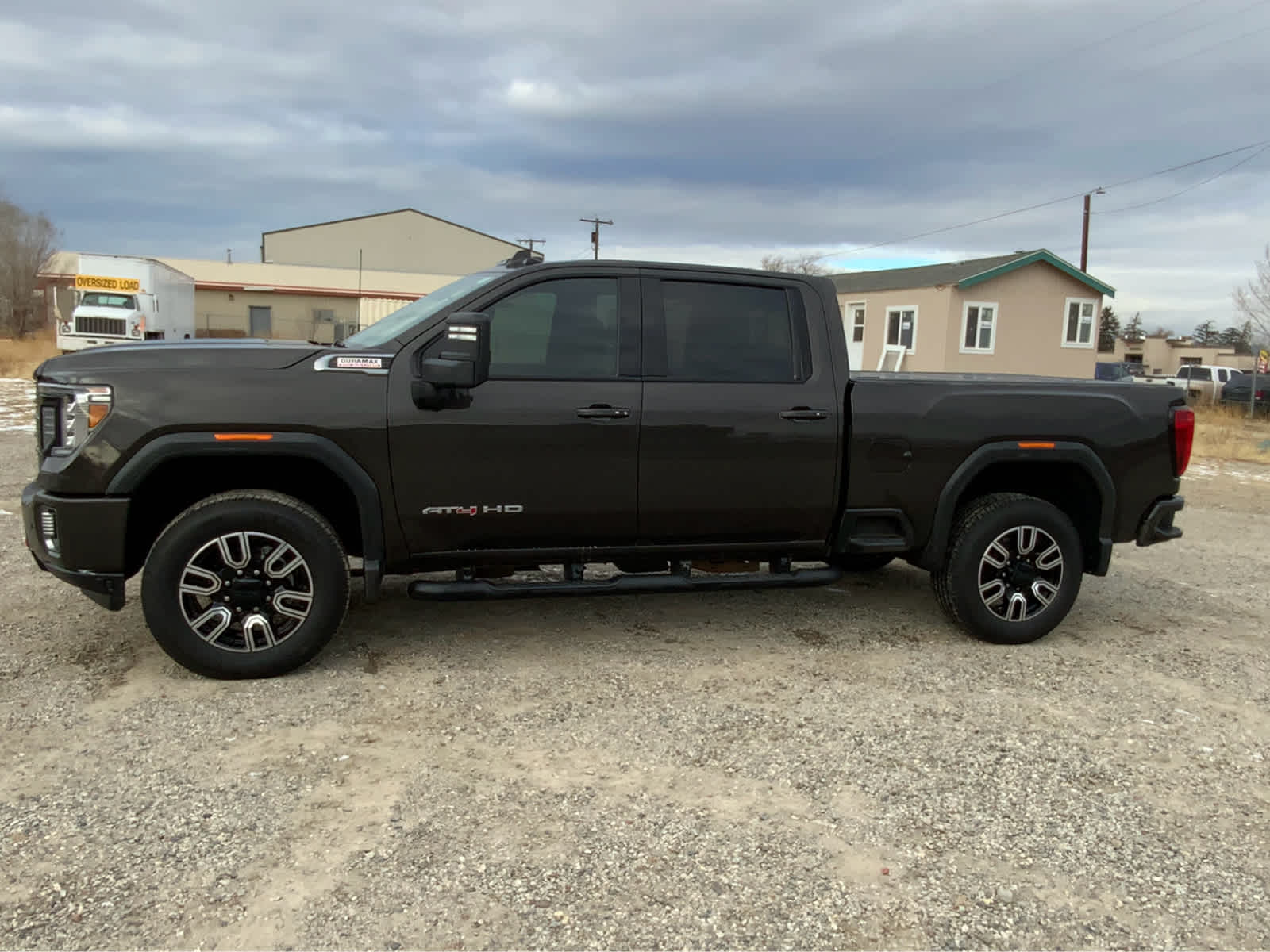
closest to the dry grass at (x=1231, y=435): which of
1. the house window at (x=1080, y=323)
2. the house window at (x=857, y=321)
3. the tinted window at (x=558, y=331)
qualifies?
the house window at (x=1080, y=323)

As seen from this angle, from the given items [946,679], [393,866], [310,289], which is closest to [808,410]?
[946,679]

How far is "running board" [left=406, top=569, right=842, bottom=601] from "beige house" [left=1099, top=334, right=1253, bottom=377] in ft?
194

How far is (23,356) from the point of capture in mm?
29453

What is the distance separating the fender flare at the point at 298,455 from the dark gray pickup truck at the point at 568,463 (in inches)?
0.4

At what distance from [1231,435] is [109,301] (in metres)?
28.0

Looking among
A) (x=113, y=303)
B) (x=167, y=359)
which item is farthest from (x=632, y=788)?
(x=113, y=303)

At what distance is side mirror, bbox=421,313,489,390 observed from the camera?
400 centimetres

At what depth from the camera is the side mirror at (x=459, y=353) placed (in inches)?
158

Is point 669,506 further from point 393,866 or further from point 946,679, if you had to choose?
point 393,866

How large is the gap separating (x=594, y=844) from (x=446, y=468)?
74.4 inches

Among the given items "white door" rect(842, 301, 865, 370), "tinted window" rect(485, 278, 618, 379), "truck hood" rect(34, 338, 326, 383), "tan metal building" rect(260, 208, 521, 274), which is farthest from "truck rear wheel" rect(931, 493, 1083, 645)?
"tan metal building" rect(260, 208, 521, 274)

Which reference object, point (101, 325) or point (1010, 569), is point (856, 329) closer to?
point (101, 325)

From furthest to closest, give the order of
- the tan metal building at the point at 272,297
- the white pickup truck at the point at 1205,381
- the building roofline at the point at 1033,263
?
the tan metal building at the point at 272,297, the white pickup truck at the point at 1205,381, the building roofline at the point at 1033,263

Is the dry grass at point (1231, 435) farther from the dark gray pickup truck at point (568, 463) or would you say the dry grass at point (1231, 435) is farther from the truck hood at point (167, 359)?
the truck hood at point (167, 359)
